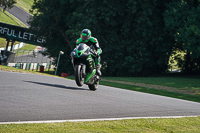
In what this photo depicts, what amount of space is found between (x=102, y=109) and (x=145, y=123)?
→ 152 cm

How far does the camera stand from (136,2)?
108 ft

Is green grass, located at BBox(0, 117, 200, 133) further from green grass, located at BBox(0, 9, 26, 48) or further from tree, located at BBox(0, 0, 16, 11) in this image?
green grass, located at BBox(0, 9, 26, 48)

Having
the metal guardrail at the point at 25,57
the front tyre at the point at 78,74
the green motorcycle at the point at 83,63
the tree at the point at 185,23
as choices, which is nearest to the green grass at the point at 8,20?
the metal guardrail at the point at 25,57

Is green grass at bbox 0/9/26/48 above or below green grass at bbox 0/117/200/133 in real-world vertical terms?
above

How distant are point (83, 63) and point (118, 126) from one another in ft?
18.0

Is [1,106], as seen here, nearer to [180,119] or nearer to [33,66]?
[180,119]

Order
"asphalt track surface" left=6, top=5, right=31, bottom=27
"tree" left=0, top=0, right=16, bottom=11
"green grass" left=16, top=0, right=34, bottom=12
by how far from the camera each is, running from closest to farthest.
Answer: "tree" left=0, top=0, right=16, bottom=11
"asphalt track surface" left=6, top=5, right=31, bottom=27
"green grass" left=16, top=0, right=34, bottom=12

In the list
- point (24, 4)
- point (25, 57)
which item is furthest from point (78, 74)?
point (24, 4)

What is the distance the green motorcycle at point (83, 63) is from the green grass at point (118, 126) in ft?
14.3

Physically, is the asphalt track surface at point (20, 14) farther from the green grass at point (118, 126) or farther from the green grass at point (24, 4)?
the green grass at point (118, 126)

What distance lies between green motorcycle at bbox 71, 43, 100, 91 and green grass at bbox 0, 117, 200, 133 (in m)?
4.36

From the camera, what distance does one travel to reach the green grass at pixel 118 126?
16.6 feet

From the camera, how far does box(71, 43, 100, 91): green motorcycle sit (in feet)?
34.9

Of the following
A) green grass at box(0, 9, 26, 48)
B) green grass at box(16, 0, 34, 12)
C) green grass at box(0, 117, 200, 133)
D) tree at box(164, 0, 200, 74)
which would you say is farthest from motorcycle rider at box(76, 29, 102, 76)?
green grass at box(16, 0, 34, 12)
